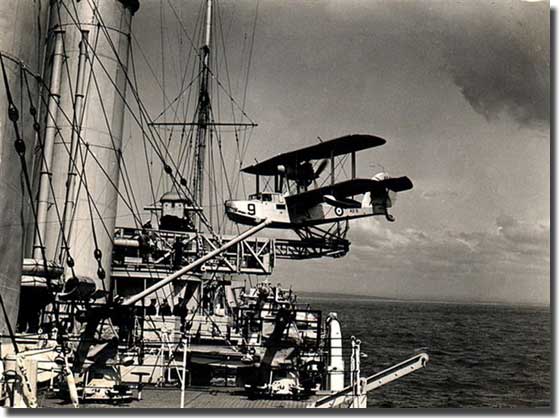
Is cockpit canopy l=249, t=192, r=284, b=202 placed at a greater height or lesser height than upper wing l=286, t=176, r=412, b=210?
greater

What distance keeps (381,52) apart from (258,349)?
561 cm

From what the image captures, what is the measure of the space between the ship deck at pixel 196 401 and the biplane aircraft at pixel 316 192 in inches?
164

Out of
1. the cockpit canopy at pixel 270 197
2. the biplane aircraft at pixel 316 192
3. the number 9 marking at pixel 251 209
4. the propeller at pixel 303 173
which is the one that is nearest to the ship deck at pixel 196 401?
the biplane aircraft at pixel 316 192

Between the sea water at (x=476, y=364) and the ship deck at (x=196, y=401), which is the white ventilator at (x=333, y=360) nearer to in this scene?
the sea water at (x=476, y=364)

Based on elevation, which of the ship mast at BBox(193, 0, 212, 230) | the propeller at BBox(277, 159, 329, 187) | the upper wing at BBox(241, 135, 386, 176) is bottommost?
the propeller at BBox(277, 159, 329, 187)

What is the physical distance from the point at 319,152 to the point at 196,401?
6.77m

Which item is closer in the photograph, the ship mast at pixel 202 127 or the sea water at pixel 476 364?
the sea water at pixel 476 364

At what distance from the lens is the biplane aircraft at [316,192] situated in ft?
40.8

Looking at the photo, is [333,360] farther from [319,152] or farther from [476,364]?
[476,364]

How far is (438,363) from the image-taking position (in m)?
24.5

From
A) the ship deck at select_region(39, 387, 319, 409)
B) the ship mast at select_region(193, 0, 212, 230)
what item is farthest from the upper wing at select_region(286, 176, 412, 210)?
the ship mast at select_region(193, 0, 212, 230)

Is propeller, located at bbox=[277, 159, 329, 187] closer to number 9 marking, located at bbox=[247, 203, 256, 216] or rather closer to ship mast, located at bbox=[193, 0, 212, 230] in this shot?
number 9 marking, located at bbox=[247, 203, 256, 216]

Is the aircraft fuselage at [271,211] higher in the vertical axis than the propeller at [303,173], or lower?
lower

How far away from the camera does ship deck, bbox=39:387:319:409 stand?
777cm
